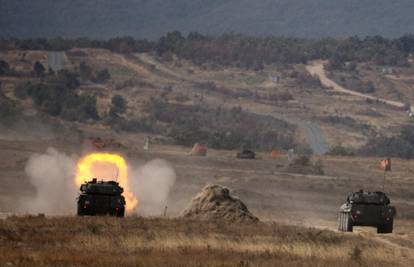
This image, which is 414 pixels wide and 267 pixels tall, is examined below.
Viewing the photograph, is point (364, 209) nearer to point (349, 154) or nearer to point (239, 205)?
point (239, 205)

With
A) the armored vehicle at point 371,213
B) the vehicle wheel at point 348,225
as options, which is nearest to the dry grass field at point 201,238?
the vehicle wheel at point 348,225

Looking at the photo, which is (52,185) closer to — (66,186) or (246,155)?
(66,186)

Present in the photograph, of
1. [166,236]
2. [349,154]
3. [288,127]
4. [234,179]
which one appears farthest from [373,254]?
[288,127]

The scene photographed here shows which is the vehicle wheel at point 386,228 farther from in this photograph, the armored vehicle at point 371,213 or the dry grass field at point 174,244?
the dry grass field at point 174,244

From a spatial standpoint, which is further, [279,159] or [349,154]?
[349,154]

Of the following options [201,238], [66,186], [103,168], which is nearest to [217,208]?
[103,168]

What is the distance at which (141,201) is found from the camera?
80500 millimetres

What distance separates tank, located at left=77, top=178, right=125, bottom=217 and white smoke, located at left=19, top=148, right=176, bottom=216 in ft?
37.5

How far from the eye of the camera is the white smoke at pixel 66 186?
251 ft

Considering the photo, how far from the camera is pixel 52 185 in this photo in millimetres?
81000

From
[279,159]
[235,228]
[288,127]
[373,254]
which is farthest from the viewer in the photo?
[288,127]

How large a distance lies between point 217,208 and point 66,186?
17.2 metres

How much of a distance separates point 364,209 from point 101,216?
12.7 metres

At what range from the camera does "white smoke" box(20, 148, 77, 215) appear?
7556cm
